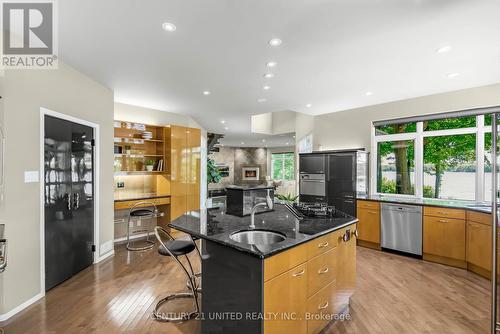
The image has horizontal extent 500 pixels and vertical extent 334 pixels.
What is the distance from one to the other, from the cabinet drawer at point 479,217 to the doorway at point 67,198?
17.8ft

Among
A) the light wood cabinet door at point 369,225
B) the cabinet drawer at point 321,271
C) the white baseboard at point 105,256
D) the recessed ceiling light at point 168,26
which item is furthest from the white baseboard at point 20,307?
the light wood cabinet door at point 369,225

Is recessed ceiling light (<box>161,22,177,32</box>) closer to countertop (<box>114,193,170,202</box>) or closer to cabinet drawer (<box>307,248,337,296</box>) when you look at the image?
cabinet drawer (<box>307,248,337,296</box>)

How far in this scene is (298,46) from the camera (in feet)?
8.25

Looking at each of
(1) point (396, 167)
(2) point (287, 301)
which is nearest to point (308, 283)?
(2) point (287, 301)

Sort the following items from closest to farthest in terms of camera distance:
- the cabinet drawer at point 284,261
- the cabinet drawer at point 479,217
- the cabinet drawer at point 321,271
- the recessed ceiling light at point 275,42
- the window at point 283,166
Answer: the cabinet drawer at point 284,261, the cabinet drawer at point 321,271, the recessed ceiling light at point 275,42, the cabinet drawer at point 479,217, the window at point 283,166

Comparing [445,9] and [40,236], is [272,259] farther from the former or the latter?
[40,236]

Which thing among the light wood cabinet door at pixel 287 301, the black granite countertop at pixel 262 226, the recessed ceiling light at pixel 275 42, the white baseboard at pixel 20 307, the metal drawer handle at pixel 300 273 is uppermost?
the recessed ceiling light at pixel 275 42

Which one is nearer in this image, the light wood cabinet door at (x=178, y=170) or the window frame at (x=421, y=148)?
the window frame at (x=421, y=148)

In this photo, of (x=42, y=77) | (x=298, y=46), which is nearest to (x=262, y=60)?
(x=298, y=46)

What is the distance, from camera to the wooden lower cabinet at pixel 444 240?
3.46 metres

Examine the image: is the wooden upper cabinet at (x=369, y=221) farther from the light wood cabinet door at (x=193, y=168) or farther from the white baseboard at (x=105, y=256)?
the white baseboard at (x=105, y=256)

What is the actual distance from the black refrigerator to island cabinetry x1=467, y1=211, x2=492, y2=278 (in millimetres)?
1636

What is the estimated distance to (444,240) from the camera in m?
3.57

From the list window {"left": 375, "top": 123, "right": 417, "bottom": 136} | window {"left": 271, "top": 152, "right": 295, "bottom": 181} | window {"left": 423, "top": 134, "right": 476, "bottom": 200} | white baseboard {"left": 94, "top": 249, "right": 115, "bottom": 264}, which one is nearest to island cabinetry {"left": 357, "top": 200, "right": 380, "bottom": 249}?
window {"left": 423, "top": 134, "right": 476, "bottom": 200}
